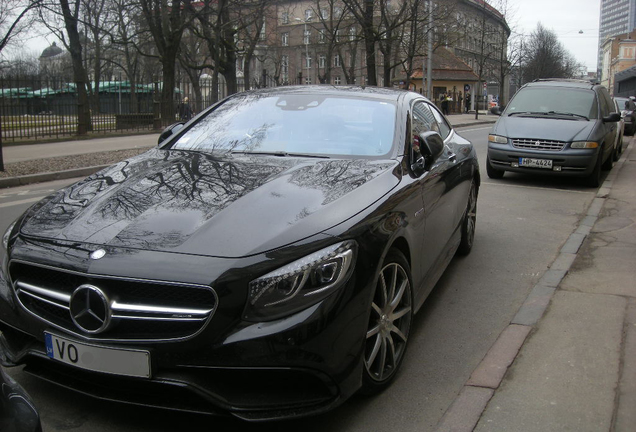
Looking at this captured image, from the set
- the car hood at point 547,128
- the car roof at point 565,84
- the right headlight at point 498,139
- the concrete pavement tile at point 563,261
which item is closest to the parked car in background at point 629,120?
the car roof at point 565,84

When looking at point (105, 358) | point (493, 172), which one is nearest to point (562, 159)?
point (493, 172)

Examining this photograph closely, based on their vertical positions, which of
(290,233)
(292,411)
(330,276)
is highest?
(290,233)

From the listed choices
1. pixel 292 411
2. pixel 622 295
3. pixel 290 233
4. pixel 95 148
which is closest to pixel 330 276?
pixel 290 233

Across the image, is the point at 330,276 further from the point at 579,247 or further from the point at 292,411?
the point at 579,247

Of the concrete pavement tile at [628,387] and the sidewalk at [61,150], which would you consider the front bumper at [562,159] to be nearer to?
the concrete pavement tile at [628,387]

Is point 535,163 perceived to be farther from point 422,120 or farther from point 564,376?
point 564,376

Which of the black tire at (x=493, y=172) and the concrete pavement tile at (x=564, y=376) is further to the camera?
the black tire at (x=493, y=172)

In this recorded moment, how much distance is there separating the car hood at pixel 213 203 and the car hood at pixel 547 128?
7.79 m

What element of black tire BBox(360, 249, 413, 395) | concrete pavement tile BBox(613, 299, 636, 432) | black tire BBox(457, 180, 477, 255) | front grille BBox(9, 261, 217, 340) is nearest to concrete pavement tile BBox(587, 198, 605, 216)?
black tire BBox(457, 180, 477, 255)

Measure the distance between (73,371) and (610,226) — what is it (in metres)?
6.73

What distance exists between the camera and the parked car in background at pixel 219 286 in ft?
8.21

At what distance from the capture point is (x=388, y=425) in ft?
9.77

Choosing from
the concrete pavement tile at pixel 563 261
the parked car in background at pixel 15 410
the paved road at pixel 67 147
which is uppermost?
the paved road at pixel 67 147

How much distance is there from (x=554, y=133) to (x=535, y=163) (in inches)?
23.5
